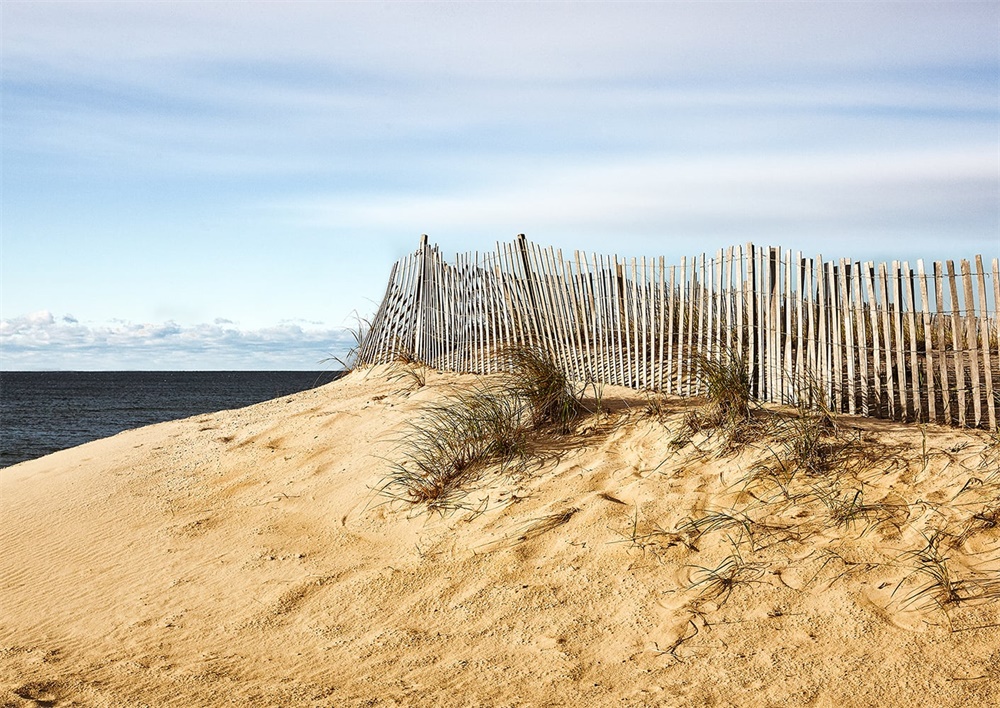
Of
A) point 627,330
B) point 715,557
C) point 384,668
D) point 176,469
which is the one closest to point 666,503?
point 715,557

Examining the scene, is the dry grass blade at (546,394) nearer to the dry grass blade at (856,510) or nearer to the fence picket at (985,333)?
the dry grass blade at (856,510)

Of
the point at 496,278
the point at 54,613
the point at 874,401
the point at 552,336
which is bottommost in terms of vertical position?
the point at 54,613

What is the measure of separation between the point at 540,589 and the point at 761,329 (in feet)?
11.0

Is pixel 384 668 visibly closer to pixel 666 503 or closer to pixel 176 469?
pixel 666 503

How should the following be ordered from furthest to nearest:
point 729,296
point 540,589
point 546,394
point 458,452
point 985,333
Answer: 1. point 729,296
2. point 546,394
3. point 458,452
4. point 985,333
5. point 540,589

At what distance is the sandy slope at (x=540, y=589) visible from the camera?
374cm

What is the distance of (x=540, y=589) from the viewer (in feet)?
14.9

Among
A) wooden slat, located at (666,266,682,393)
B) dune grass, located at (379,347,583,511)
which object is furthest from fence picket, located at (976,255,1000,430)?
dune grass, located at (379,347,583,511)

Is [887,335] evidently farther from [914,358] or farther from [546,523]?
[546,523]

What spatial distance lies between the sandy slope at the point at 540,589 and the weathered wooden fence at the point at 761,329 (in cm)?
63

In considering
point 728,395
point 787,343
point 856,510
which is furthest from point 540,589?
point 787,343

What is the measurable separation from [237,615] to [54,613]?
133 centimetres

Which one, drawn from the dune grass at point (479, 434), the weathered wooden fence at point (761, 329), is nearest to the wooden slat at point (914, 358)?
the weathered wooden fence at point (761, 329)

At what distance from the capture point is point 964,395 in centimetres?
602
